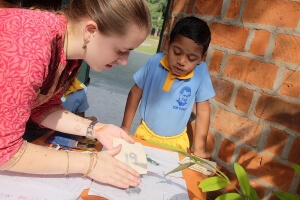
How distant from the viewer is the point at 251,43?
1220 mm

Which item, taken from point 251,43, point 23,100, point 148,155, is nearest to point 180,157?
point 148,155

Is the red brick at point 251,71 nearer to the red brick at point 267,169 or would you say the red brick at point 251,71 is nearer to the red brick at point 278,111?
the red brick at point 278,111

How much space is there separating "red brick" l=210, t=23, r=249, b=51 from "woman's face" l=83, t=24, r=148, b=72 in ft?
1.71

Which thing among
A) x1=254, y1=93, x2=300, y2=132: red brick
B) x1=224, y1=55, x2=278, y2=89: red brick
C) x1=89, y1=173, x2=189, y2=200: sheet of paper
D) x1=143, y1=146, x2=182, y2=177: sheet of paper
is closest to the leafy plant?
x1=89, y1=173, x2=189, y2=200: sheet of paper

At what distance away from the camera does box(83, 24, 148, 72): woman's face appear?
92cm

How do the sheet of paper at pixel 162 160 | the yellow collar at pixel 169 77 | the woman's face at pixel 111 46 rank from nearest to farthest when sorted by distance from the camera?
the woman's face at pixel 111 46 < the sheet of paper at pixel 162 160 < the yellow collar at pixel 169 77

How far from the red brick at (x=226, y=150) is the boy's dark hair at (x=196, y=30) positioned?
48cm

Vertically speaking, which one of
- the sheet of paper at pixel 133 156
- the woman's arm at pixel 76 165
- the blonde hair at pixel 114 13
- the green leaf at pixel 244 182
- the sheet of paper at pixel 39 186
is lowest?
the sheet of paper at pixel 39 186

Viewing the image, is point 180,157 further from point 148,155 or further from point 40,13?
point 40,13

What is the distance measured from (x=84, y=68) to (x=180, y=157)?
278 cm

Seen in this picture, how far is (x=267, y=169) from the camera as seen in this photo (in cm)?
114

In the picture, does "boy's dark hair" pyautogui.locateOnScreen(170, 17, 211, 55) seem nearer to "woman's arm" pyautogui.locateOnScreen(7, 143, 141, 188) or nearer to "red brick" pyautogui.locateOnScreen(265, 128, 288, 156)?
"red brick" pyautogui.locateOnScreen(265, 128, 288, 156)

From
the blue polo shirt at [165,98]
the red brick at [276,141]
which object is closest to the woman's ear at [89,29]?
the blue polo shirt at [165,98]

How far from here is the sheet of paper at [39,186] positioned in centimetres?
74
